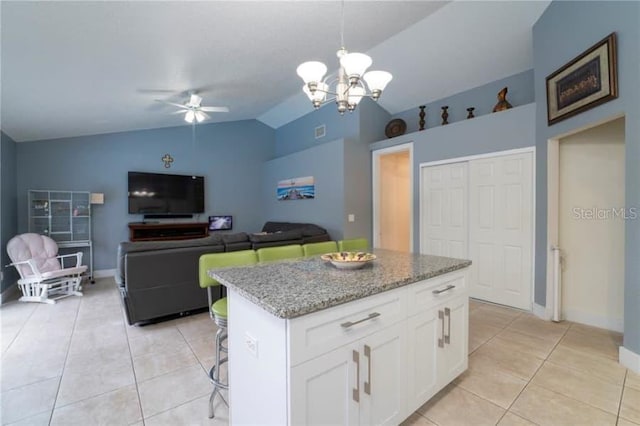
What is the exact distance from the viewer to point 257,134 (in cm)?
733

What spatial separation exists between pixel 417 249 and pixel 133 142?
5889 millimetres

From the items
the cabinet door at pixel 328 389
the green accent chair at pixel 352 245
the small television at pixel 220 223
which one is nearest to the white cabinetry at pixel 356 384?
the cabinet door at pixel 328 389

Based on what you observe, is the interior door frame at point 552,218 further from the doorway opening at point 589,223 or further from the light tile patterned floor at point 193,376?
the light tile patterned floor at point 193,376

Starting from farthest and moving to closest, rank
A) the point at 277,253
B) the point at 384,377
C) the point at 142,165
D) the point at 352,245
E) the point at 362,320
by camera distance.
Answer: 1. the point at 142,165
2. the point at 352,245
3. the point at 277,253
4. the point at 384,377
5. the point at 362,320

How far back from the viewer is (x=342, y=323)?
1.26 meters

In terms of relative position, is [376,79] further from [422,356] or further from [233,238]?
[233,238]

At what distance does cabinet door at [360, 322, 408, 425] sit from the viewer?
4.46 feet

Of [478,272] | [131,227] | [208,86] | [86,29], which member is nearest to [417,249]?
[478,272]

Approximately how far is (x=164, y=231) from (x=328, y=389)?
5.50 m

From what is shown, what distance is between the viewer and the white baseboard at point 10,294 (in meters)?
3.82

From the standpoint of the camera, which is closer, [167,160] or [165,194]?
[165,194]

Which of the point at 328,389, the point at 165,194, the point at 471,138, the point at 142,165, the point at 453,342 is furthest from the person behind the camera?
the point at 165,194

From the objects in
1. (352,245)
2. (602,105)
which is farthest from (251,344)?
(602,105)

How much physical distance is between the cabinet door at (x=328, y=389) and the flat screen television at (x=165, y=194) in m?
5.79
